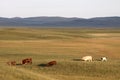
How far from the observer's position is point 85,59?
40.6 metres

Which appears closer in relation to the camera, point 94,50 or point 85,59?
point 85,59

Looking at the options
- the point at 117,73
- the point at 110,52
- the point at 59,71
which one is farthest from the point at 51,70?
the point at 110,52

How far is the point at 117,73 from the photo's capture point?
34750 mm

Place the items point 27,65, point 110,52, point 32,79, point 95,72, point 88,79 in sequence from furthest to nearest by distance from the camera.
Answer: point 110,52, point 27,65, point 95,72, point 88,79, point 32,79

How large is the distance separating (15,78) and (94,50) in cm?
3119

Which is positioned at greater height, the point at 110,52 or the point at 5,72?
the point at 5,72

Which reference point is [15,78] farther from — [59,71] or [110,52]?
[110,52]

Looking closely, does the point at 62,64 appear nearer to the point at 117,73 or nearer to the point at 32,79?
the point at 117,73

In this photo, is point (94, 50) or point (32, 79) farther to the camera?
point (94, 50)

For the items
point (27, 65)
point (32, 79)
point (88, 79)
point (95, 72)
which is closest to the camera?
point (32, 79)

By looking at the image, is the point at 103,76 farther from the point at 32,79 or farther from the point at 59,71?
the point at 32,79

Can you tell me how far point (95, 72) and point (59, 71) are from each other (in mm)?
3500

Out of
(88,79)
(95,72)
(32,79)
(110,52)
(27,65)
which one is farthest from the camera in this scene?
(110,52)

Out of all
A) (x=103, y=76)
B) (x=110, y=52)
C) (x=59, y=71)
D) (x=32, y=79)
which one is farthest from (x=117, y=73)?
(x=110, y=52)
